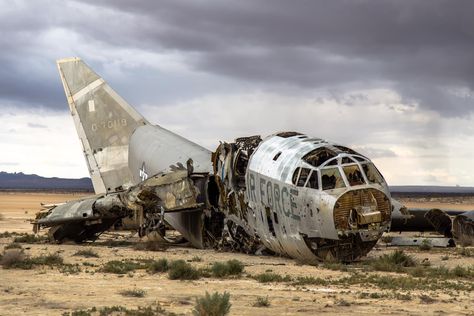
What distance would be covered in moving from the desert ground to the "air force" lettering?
1.73 m

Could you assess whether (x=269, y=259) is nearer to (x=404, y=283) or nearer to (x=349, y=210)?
(x=349, y=210)

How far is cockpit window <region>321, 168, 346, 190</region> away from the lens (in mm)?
21161

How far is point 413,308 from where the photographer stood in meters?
14.8

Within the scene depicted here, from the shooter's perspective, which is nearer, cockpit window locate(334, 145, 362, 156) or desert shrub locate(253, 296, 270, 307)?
desert shrub locate(253, 296, 270, 307)

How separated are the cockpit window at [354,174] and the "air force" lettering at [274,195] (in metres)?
1.59

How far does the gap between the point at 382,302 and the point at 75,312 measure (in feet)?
20.8

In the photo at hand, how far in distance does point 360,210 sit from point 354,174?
45.5 inches

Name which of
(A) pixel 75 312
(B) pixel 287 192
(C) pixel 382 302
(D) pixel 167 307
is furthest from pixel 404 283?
(A) pixel 75 312

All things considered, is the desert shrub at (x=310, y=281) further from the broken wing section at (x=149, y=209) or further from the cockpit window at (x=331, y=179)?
the broken wing section at (x=149, y=209)

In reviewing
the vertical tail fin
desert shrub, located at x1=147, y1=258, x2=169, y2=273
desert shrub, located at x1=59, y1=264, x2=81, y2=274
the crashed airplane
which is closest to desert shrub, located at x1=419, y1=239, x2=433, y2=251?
the crashed airplane

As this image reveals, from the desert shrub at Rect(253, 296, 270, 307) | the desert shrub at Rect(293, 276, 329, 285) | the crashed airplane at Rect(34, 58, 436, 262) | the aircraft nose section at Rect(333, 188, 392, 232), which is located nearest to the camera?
the desert shrub at Rect(253, 296, 270, 307)

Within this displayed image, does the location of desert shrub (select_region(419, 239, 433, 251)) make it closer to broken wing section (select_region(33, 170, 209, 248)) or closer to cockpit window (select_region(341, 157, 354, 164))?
broken wing section (select_region(33, 170, 209, 248))

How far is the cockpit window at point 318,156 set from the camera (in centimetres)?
2216

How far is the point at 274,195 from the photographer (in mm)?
22875
